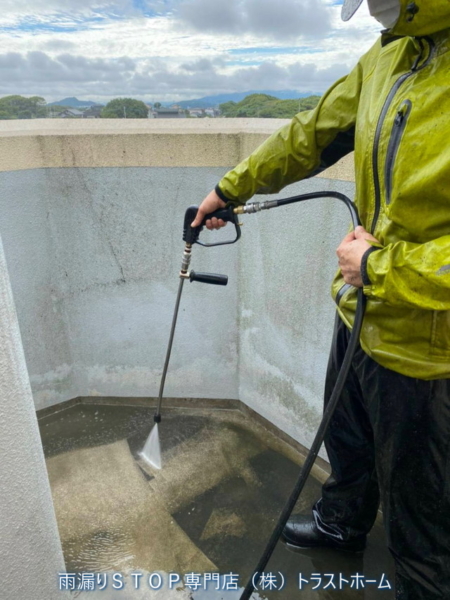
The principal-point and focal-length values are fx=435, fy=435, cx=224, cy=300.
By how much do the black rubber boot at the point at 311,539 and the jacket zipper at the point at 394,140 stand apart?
145 cm

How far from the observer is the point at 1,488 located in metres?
1.01

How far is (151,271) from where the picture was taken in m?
2.54

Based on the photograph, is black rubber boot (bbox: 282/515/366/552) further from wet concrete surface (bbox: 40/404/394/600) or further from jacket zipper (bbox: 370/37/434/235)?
jacket zipper (bbox: 370/37/434/235)

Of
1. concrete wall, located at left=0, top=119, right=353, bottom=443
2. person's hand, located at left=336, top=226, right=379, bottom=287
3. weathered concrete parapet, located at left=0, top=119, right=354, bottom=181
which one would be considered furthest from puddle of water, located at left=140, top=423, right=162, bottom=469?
person's hand, located at left=336, top=226, right=379, bottom=287

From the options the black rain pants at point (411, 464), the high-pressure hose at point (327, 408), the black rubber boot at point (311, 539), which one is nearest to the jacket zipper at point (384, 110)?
the high-pressure hose at point (327, 408)

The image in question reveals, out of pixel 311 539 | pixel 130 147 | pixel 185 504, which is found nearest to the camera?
pixel 311 539

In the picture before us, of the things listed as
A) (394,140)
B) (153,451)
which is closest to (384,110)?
(394,140)

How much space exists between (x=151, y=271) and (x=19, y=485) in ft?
5.26

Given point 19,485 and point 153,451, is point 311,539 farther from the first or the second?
point 19,485

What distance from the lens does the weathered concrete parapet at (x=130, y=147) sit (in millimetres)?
2236

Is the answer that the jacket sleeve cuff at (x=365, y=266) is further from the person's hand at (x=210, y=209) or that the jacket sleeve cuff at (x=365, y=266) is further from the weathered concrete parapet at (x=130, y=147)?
the weathered concrete parapet at (x=130, y=147)

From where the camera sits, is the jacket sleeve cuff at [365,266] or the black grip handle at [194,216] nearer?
the jacket sleeve cuff at [365,266]

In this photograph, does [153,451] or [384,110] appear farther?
[153,451]

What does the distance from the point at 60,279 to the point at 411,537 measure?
216 centimetres
